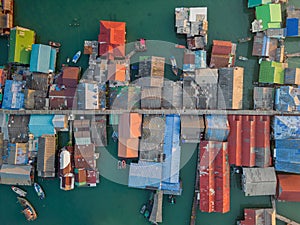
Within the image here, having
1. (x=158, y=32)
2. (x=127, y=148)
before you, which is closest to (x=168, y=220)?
(x=127, y=148)

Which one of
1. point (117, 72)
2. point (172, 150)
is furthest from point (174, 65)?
point (172, 150)

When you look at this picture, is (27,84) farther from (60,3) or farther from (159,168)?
(159,168)

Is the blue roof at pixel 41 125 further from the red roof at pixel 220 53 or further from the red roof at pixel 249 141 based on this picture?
the red roof at pixel 249 141

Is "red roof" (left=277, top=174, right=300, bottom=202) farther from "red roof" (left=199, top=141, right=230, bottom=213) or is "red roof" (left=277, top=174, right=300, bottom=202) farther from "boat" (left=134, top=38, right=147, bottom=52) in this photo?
"boat" (left=134, top=38, right=147, bottom=52)

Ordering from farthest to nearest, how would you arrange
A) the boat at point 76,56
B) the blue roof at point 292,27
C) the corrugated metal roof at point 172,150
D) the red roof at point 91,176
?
the boat at point 76,56
the red roof at point 91,176
the blue roof at point 292,27
the corrugated metal roof at point 172,150

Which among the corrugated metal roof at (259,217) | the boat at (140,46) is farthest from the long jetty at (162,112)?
the corrugated metal roof at (259,217)

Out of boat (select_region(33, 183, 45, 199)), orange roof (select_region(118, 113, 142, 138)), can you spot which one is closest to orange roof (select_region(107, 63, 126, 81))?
orange roof (select_region(118, 113, 142, 138))
